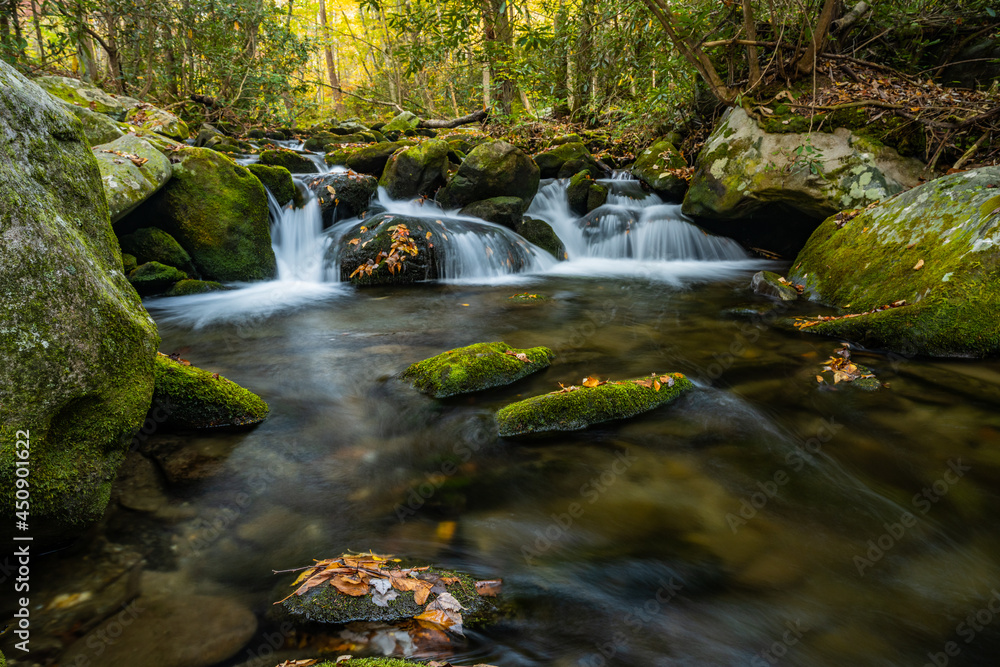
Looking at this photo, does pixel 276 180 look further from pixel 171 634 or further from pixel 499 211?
pixel 171 634

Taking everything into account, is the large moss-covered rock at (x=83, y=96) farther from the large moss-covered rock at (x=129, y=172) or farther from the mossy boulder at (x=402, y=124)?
the mossy boulder at (x=402, y=124)

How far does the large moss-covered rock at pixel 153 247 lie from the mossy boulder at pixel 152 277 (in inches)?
6.3

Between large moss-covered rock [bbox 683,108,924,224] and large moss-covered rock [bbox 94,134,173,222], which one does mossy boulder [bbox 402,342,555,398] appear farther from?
large moss-covered rock [bbox 683,108,924,224]

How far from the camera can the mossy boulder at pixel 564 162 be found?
1416cm

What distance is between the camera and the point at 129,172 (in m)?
7.32

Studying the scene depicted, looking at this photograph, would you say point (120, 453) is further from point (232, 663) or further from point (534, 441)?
point (534, 441)

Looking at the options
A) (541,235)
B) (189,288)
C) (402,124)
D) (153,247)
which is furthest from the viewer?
(402,124)

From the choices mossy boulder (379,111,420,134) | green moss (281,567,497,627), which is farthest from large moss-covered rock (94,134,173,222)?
mossy boulder (379,111,420,134)

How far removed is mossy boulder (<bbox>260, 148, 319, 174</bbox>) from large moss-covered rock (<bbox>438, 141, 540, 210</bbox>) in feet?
11.5

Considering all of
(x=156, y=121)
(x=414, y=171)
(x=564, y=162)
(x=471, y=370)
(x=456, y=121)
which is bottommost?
(x=471, y=370)

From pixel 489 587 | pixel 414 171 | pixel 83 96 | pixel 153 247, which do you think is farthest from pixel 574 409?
pixel 83 96

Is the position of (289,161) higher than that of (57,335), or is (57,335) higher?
(289,161)

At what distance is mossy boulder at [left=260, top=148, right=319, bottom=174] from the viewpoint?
1180 cm

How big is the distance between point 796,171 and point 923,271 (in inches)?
156
